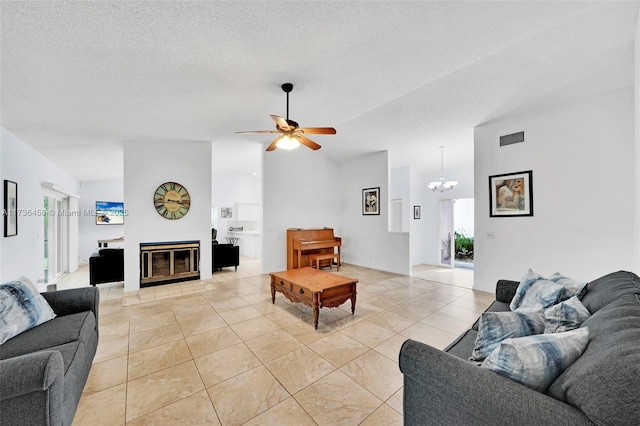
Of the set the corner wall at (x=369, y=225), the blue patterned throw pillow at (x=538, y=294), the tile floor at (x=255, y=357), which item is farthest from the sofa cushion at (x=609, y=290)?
the corner wall at (x=369, y=225)

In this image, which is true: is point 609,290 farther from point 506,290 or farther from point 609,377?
point 609,377

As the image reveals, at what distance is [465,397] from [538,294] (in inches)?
55.1

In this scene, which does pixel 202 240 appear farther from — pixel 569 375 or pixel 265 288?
pixel 569 375

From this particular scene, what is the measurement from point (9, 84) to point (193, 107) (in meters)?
1.72

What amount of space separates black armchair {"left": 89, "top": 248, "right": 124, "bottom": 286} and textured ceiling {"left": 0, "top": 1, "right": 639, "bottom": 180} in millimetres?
2027

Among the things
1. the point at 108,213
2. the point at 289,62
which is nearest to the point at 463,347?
the point at 289,62

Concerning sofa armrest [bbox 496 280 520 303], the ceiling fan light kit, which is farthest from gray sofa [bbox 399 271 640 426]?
the ceiling fan light kit

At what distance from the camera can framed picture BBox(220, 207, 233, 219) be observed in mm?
9250

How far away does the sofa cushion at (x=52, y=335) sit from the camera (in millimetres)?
1615

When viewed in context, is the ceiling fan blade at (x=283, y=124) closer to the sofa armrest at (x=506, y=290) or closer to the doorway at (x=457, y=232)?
the sofa armrest at (x=506, y=290)

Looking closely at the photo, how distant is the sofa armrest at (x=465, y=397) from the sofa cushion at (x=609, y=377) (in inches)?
2.4

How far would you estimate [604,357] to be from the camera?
852 mm

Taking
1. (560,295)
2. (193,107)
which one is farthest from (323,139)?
(560,295)

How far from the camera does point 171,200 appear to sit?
5.07 meters
